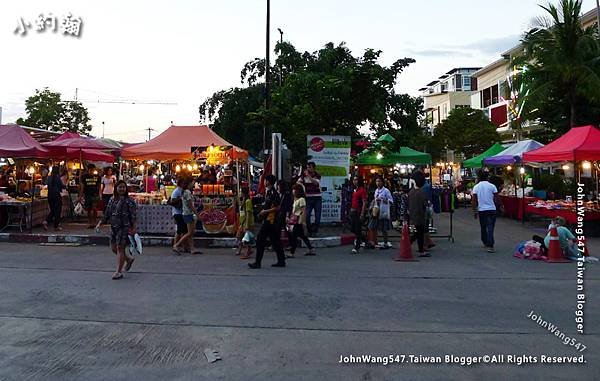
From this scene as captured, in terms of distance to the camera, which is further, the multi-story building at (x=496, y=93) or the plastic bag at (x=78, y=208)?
the multi-story building at (x=496, y=93)

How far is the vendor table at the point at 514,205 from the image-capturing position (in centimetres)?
1847

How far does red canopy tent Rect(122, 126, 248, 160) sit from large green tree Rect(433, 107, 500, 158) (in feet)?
108

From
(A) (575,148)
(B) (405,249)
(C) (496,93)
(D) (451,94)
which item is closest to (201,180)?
(B) (405,249)

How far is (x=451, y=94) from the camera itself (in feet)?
270

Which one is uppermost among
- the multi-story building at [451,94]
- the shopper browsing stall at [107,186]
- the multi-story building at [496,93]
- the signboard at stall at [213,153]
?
the multi-story building at [451,94]

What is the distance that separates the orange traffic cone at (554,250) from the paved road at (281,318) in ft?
1.29

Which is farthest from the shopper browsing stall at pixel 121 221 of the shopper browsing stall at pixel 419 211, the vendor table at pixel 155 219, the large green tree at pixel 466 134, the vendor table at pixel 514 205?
the large green tree at pixel 466 134

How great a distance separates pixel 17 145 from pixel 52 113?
3514cm

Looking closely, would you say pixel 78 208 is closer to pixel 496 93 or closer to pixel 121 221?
pixel 121 221

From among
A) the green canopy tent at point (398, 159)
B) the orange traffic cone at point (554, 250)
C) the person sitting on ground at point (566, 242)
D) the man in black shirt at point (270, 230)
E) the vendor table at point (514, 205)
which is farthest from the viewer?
the green canopy tent at point (398, 159)

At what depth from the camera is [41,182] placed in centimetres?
1953

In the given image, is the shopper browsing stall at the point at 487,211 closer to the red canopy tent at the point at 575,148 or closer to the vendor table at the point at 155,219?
the red canopy tent at the point at 575,148

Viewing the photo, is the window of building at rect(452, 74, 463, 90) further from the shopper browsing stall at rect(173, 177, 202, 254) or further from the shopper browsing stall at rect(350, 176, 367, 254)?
the shopper browsing stall at rect(173, 177, 202, 254)

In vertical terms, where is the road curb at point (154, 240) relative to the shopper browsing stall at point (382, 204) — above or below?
below
